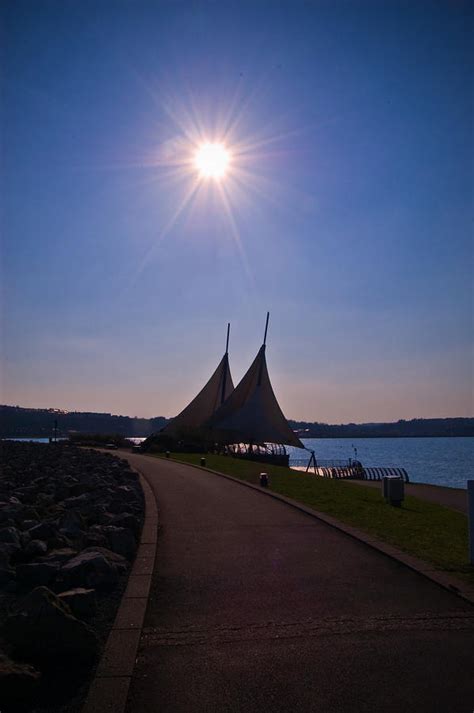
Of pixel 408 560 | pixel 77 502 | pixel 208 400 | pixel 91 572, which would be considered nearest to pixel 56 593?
pixel 91 572

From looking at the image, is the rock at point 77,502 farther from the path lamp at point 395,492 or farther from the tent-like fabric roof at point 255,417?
the tent-like fabric roof at point 255,417

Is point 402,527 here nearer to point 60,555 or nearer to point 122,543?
point 122,543

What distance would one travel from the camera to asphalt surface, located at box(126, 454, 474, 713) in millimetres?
3447

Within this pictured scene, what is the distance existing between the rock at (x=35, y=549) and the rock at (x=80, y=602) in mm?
1919

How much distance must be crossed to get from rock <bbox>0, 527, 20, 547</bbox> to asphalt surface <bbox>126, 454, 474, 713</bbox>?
5.65 ft

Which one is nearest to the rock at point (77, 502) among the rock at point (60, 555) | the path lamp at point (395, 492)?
the rock at point (60, 555)

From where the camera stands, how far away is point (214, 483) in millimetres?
15633

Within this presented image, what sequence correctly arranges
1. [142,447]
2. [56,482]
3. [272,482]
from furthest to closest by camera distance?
[142,447], [272,482], [56,482]

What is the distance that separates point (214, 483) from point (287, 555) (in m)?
8.91

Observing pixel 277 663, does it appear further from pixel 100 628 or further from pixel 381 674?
pixel 100 628

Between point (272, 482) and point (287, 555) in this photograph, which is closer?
point (287, 555)

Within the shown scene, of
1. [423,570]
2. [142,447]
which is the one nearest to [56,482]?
[423,570]

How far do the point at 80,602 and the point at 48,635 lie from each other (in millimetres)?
851

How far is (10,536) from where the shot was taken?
7023 mm
